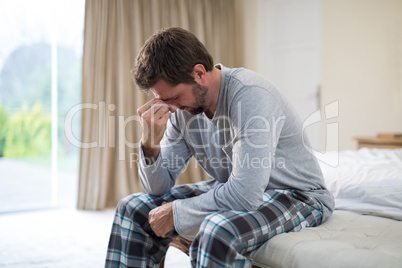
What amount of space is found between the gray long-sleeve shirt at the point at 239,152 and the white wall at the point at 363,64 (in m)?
2.66

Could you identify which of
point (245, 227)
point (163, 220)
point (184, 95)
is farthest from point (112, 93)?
point (245, 227)

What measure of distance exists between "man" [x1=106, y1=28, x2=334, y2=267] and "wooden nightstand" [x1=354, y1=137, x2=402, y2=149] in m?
2.13

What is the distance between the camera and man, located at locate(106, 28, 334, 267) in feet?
4.34

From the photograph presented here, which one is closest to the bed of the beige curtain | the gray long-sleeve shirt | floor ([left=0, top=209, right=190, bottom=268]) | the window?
the gray long-sleeve shirt

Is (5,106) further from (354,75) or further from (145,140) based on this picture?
(354,75)

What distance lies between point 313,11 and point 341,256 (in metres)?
3.46

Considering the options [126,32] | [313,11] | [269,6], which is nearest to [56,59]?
[126,32]

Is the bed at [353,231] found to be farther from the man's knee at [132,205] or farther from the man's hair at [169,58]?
the man's hair at [169,58]

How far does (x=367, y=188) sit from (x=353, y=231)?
0.35 m

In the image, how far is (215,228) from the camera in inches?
48.9

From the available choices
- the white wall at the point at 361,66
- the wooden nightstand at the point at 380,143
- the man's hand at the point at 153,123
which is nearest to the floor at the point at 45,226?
the man's hand at the point at 153,123

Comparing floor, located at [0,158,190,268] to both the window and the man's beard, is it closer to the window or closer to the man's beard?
the window

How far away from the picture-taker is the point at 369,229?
1.53 metres

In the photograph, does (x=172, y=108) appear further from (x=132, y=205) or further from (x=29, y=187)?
(x=29, y=187)
